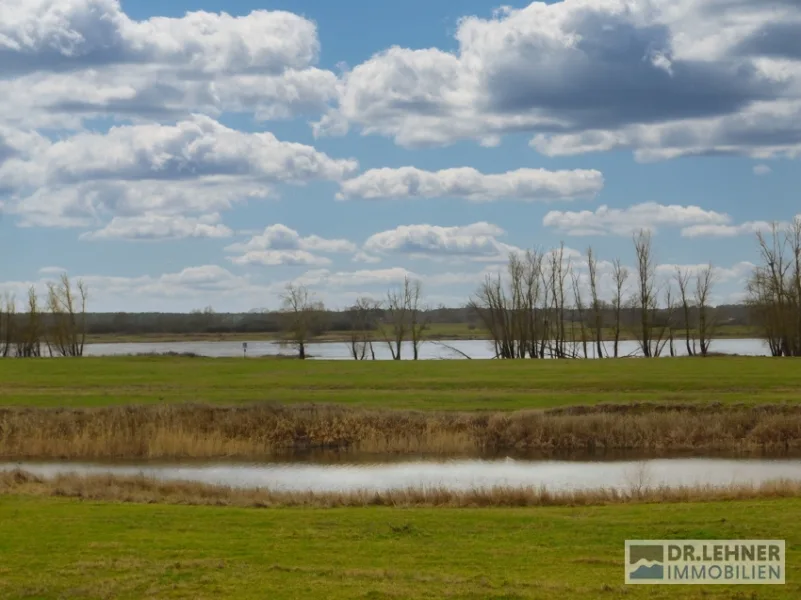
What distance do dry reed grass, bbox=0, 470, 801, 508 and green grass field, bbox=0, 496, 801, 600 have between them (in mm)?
1449

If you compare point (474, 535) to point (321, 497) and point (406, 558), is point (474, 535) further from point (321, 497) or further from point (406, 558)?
point (321, 497)

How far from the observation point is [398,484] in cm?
2697

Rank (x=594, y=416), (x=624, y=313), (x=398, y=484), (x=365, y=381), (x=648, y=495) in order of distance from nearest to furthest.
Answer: (x=648, y=495), (x=398, y=484), (x=594, y=416), (x=365, y=381), (x=624, y=313)

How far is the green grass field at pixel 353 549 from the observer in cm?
1180

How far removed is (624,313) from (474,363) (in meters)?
33.0

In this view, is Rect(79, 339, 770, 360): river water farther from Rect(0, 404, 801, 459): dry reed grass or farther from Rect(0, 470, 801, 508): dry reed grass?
Rect(0, 470, 801, 508): dry reed grass

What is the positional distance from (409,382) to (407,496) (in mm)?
31987

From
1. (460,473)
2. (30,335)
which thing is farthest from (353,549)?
(30,335)

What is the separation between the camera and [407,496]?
68.1 feet

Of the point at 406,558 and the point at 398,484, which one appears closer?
the point at 406,558

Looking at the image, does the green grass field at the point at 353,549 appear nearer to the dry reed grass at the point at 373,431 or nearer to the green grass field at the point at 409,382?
the dry reed grass at the point at 373,431

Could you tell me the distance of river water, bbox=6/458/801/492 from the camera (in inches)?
1043

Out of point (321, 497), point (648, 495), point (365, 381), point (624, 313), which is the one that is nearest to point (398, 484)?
point (321, 497)

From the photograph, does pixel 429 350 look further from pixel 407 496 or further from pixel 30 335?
pixel 407 496
